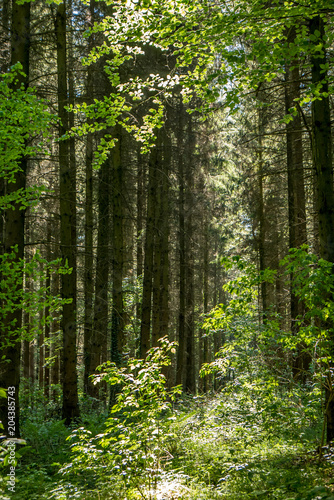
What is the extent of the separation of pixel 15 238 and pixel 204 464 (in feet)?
17.7

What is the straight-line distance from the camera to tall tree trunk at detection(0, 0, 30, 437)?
290 inches

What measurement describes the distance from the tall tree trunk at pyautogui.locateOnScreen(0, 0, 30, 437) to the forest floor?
1234 millimetres

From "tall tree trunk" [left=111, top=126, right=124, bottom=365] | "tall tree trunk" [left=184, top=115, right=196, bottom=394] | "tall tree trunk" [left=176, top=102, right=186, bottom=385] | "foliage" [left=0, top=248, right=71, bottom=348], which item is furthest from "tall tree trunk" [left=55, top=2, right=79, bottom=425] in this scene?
"tall tree trunk" [left=176, top=102, right=186, bottom=385]

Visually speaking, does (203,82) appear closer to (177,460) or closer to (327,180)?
(327,180)

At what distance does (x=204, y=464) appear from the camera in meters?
5.20

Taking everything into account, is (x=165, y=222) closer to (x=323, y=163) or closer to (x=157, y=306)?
(x=157, y=306)

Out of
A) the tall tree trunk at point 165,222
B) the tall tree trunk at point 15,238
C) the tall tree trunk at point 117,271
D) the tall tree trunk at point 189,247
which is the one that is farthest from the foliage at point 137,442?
the tall tree trunk at point 189,247

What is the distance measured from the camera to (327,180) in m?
5.76

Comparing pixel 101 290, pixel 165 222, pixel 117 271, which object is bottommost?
pixel 101 290

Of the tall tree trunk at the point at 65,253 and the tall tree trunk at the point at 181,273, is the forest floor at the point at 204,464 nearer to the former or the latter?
the tall tree trunk at the point at 65,253

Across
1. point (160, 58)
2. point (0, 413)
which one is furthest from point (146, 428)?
point (160, 58)

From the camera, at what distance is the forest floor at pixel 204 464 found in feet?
14.1

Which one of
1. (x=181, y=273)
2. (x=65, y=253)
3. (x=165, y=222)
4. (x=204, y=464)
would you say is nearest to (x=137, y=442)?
(x=204, y=464)

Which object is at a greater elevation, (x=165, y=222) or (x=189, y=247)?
(x=165, y=222)
